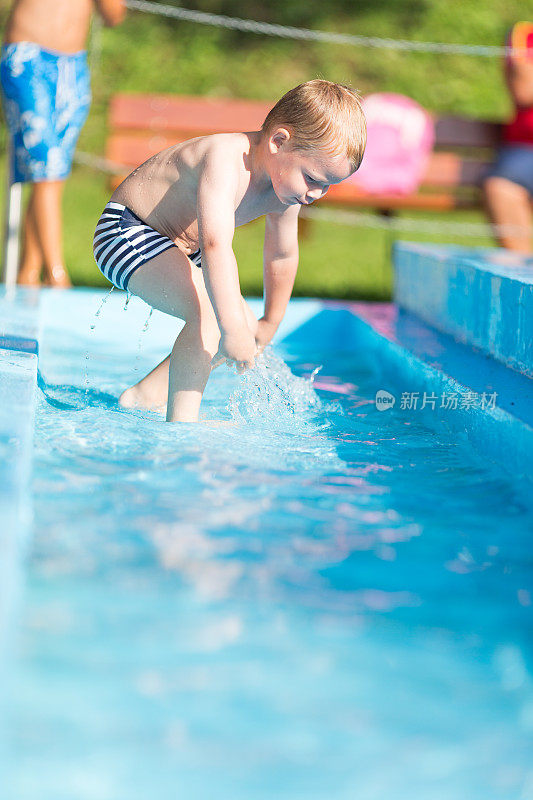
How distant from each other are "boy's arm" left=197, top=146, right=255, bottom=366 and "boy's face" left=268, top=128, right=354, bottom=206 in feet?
0.37

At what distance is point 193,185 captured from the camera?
8.54 feet

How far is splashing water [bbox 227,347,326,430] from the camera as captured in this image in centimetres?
268

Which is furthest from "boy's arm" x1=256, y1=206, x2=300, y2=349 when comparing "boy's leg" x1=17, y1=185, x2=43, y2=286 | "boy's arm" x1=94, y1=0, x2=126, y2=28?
"boy's arm" x1=94, y1=0, x2=126, y2=28

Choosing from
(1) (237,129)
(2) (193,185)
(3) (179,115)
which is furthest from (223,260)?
(3) (179,115)

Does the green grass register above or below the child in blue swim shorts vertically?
above

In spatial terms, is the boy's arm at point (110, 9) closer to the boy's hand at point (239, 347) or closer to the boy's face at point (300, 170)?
the boy's face at point (300, 170)

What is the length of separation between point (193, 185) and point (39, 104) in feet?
6.35

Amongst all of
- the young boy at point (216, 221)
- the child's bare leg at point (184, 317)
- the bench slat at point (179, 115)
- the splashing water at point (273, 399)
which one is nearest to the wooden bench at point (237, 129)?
the bench slat at point (179, 115)

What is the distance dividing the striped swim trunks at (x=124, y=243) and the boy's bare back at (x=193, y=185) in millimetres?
38

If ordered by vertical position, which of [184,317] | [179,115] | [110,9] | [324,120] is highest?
[110,9]

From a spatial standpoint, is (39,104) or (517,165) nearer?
(39,104)

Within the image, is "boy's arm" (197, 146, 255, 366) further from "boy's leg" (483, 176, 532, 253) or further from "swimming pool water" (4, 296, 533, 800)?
"boy's leg" (483, 176, 532, 253)

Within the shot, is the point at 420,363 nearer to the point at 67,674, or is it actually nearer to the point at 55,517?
the point at 55,517

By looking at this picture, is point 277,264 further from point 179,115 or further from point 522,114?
point 179,115
